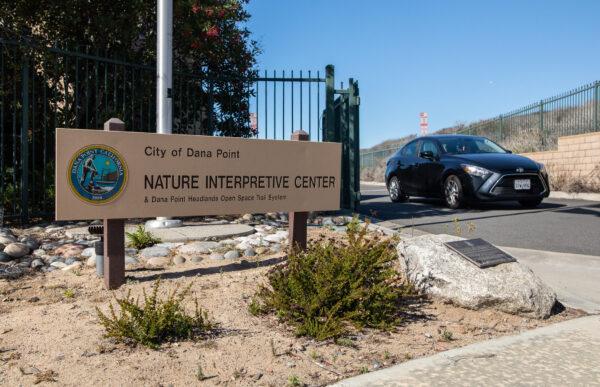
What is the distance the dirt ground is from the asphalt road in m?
2.86

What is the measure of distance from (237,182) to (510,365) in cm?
296

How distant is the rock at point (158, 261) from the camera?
17.9 ft

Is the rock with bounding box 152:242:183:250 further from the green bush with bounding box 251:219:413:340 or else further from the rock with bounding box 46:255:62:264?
the green bush with bounding box 251:219:413:340

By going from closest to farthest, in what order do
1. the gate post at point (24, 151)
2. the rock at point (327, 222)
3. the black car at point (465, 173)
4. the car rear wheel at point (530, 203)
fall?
the gate post at point (24, 151) → the rock at point (327, 222) → the black car at point (465, 173) → the car rear wheel at point (530, 203)

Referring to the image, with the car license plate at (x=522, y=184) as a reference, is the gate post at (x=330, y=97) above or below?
above

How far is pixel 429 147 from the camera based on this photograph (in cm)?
1259

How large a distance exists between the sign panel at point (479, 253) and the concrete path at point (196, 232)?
287 centimetres

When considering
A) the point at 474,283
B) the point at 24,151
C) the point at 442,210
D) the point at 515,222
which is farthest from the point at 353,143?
the point at 474,283

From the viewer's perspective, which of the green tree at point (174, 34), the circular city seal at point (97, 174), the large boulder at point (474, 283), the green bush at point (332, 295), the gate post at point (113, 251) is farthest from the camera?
the green tree at point (174, 34)

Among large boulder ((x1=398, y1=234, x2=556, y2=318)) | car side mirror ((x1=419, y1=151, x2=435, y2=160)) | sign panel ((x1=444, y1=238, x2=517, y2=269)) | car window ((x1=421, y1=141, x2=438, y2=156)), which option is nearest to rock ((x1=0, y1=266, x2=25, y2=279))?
large boulder ((x1=398, y1=234, x2=556, y2=318))

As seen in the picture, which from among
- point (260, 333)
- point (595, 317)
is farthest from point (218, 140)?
point (595, 317)

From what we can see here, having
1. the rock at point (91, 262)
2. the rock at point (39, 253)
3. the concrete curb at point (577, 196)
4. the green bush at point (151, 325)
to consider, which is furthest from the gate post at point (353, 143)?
the concrete curb at point (577, 196)

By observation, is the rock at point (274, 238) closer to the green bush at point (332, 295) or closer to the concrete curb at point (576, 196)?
the green bush at point (332, 295)

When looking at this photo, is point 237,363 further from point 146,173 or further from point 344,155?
point 344,155
